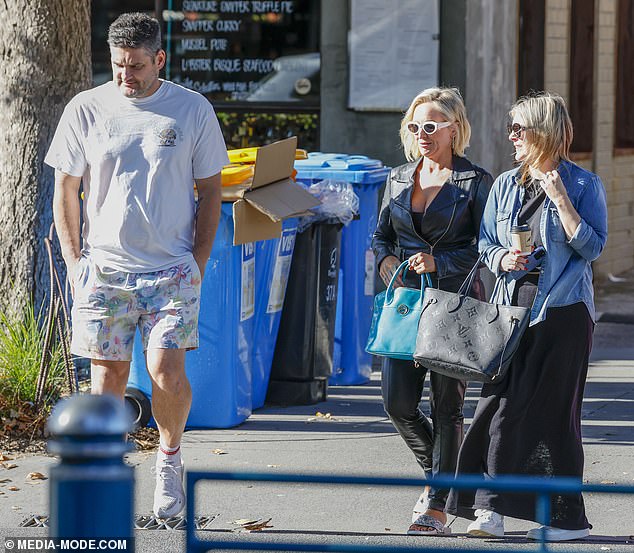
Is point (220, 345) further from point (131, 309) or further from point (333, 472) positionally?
point (131, 309)

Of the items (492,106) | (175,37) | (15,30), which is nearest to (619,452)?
(15,30)

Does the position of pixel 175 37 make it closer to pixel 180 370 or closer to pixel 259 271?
pixel 259 271

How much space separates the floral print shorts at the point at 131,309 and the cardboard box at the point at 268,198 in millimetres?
1509

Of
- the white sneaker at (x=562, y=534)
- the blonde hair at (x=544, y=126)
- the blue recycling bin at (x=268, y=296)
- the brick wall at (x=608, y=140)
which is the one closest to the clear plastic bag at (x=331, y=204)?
the blue recycling bin at (x=268, y=296)

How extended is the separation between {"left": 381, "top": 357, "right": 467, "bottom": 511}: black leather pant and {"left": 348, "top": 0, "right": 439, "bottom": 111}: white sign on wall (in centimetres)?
531

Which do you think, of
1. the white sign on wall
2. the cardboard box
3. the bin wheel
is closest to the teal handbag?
the cardboard box

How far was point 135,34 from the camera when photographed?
4.93 meters

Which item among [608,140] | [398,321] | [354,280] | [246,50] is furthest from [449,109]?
[608,140]

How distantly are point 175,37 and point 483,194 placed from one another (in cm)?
627

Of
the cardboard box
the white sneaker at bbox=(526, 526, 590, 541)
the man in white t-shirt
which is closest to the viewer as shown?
the white sneaker at bbox=(526, 526, 590, 541)

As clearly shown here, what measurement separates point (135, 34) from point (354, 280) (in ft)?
11.0

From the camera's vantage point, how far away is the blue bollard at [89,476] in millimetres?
2338

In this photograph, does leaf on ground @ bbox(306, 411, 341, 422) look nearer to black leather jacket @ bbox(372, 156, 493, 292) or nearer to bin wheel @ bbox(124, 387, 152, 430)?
bin wheel @ bbox(124, 387, 152, 430)

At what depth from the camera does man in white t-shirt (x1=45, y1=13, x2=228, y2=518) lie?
498cm
